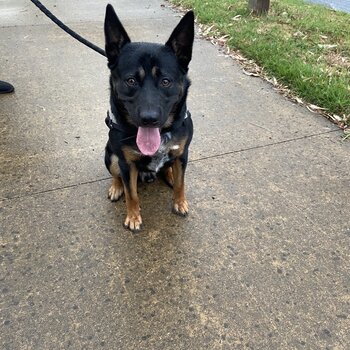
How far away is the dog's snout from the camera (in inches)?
85.6

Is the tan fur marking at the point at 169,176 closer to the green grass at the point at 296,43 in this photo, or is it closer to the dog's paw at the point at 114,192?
the dog's paw at the point at 114,192

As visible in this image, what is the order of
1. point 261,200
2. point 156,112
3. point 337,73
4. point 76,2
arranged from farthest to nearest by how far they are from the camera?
1. point 76,2
2. point 337,73
3. point 261,200
4. point 156,112

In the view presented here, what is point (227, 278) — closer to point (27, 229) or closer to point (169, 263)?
point (169, 263)

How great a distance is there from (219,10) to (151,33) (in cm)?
156

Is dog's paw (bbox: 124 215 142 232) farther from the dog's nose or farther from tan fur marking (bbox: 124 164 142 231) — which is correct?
the dog's nose

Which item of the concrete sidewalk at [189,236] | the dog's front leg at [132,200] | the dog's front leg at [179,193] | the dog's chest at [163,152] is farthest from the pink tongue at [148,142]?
the concrete sidewalk at [189,236]

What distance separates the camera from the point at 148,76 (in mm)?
2307

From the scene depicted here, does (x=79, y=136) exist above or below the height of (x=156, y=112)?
below

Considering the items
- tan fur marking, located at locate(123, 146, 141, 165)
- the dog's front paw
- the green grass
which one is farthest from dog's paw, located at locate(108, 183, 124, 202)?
the green grass

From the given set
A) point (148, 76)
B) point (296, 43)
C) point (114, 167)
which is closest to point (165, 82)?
point (148, 76)

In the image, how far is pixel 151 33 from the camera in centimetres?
614

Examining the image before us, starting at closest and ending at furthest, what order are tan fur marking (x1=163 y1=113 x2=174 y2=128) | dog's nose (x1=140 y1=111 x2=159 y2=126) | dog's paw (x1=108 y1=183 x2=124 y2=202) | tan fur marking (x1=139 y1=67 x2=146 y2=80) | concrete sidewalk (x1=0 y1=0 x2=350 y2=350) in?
1. concrete sidewalk (x1=0 y1=0 x2=350 y2=350)
2. dog's nose (x1=140 y1=111 x2=159 y2=126)
3. tan fur marking (x1=139 y1=67 x2=146 y2=80)
4. tan fur marking (x1=163 y1=113 x2=174 y2=128)
5. dog's paw (x1=108 y1=183 x2=124 y2=202)

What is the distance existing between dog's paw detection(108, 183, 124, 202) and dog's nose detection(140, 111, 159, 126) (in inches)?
35.2

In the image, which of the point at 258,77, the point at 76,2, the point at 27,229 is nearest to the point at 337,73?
the point at 258,77
